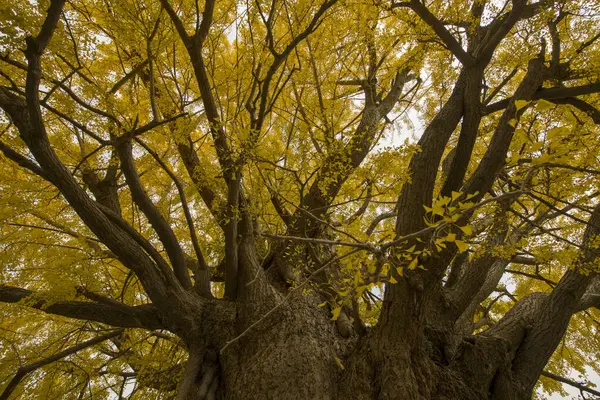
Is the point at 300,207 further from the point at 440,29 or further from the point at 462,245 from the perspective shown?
the point at 440,29

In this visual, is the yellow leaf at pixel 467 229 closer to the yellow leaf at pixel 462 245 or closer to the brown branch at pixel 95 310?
the yellow leaf at pixel 462 245

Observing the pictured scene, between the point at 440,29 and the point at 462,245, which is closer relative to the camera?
the point at 462,245

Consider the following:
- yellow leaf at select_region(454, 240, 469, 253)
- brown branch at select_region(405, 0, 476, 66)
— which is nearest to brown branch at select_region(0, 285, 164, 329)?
yellow leaf at select_region(454, 240, 469, 253)

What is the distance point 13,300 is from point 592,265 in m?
4.23

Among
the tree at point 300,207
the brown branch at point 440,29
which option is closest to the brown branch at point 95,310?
the tree at point 300,207

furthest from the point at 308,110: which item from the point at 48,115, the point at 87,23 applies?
the point at 48,115

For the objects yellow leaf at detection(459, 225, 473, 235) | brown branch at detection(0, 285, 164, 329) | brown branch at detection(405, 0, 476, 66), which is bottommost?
yellow leaf at detection(459, 225, 473, 235)

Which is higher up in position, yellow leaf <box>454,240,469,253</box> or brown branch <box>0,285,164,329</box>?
brown branch <box>0,285,164,329</box>

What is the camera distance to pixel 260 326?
2729 mm

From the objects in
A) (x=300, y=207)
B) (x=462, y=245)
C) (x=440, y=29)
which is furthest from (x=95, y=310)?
(x=440, y=29)

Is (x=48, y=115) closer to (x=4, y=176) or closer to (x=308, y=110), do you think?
(x=4, y=176)

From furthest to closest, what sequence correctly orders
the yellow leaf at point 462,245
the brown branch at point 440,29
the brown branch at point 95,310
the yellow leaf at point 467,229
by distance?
the brown branch at point 95,310 → the brown branch at point 440,29 → the yellow leaf at point 462,245 → the yellow leaf at point 467,229

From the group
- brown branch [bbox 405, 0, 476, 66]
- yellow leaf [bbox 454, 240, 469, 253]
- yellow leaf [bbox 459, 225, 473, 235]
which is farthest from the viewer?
brown branch [bbox 405, 0, 476, 66]

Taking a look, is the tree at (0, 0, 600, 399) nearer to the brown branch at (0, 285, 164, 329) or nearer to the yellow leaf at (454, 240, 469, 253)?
the brown branch at (0, 285, 164, 329)
